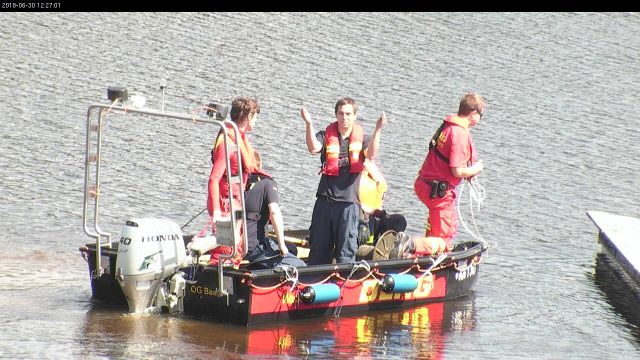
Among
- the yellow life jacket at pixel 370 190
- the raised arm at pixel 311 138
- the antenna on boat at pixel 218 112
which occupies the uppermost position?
the antenna on boat at pixel 218 112

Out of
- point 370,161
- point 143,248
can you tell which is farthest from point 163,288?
point 370,161

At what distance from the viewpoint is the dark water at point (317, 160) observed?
35.2 feet

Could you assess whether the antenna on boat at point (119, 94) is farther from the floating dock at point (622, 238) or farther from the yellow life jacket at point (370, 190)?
the floating dock at point (622, 238)

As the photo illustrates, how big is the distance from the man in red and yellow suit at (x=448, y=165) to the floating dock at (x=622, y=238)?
2628 mm

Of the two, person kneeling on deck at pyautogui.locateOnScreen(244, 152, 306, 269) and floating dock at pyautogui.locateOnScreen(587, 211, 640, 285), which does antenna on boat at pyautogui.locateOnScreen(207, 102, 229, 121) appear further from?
floating dock at pyautogui.locateOnScreen(587, 211, 640, 285)

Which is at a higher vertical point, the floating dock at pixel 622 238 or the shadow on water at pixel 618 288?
the floating dock at pixel 622 238

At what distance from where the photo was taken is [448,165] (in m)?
11.9

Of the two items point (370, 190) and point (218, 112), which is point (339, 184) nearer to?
point (370, 190)

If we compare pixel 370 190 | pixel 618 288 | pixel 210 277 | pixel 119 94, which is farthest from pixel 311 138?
pixel 618 288

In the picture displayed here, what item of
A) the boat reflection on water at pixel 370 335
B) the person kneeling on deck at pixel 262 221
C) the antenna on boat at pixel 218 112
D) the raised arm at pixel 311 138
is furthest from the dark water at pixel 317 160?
the antenna on boat at pixel 218 112

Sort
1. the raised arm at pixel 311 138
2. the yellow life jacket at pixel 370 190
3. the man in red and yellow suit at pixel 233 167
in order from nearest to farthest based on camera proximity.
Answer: the man in red and yellow suit at pixel 233 167 → the raised arm at pixel 311 138 → the yellow life jacket at pixel 370 190

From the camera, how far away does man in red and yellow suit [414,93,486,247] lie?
11.8 meters

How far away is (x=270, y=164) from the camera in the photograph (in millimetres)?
18297
